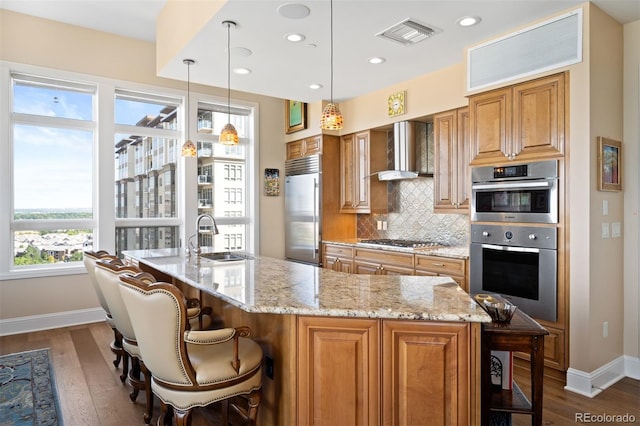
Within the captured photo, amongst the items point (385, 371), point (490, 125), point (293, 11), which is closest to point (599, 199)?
point (490, 125)

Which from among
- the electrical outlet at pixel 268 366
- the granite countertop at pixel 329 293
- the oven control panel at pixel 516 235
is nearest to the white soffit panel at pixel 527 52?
the oven control panel at pixel 516 235

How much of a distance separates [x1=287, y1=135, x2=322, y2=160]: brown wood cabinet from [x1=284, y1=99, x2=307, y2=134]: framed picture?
7.9 inches

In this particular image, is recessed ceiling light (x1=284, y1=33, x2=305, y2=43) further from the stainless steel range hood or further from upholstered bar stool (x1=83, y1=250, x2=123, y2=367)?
upholstered bar stool (x1=83, y1=250, x2=123, y2=367)

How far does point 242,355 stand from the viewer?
2088mm

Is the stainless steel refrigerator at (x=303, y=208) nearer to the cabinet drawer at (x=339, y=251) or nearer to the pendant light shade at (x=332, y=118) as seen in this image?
the cabinet drawer at (x=339, y=251)

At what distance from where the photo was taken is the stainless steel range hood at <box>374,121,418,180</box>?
4715 mm

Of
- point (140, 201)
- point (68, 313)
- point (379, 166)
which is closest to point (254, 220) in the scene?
point (140, 201)

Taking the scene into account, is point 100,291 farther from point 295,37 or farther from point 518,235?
point 518,235

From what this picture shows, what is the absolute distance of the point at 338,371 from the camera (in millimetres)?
1866

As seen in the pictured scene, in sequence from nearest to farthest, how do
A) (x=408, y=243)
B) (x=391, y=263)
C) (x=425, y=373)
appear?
(x=425, y=373), (x=391, y=263), (x=408, y=243)

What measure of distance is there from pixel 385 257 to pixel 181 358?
9.87 feet

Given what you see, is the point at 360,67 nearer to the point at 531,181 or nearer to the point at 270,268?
the point at 531,181

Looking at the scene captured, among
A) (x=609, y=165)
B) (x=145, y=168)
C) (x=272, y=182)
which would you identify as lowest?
(x=609, y=165)

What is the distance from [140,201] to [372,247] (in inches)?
124
